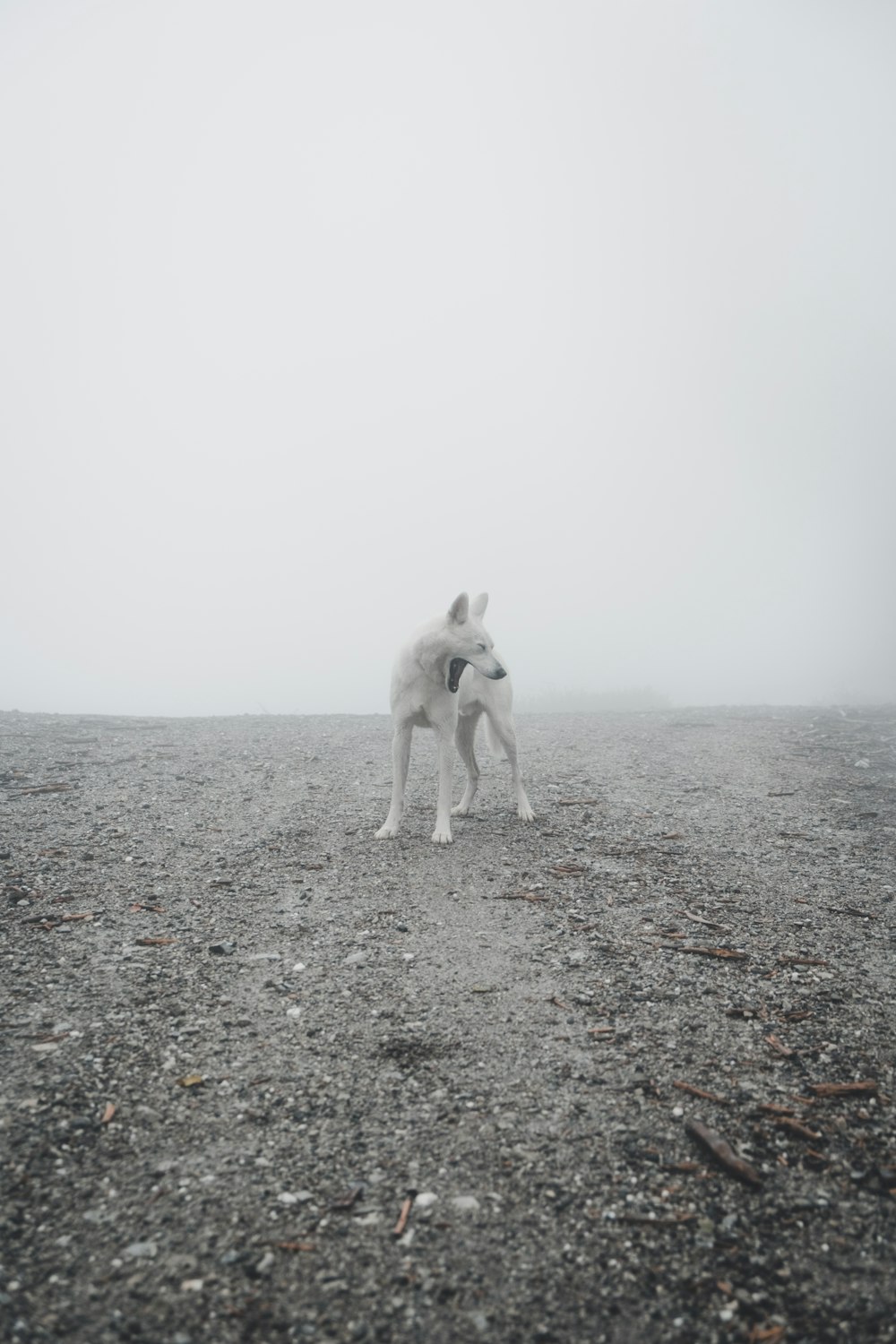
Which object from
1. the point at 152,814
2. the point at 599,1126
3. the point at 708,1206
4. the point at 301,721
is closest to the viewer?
the point at 708,1206

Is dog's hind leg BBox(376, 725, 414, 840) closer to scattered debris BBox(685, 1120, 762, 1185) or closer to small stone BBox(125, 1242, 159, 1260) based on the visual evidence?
scattered debris BBox(685, 1120, 762, 1185)

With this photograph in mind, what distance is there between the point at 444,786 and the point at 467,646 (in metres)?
1.42

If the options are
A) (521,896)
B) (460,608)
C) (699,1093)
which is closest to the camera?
(699,1093)

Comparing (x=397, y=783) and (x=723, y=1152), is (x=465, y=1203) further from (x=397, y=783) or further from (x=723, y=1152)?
(x=397, y=783)

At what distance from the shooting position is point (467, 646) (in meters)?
6.82

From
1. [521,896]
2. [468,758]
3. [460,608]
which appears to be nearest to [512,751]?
[468,758]

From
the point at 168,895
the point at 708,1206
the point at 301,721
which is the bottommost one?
the point at 708,1206

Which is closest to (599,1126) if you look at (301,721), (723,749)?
(723,749)

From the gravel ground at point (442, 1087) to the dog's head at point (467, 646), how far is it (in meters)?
1.74

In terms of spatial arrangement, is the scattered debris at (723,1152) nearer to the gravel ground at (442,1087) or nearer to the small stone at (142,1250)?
the gravel ground at (442,1087)

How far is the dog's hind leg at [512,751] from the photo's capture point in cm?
750

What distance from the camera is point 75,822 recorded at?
702 centimetres

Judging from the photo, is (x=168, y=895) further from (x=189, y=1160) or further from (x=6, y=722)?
(x=6, y=722)

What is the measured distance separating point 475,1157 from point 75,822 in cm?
583
